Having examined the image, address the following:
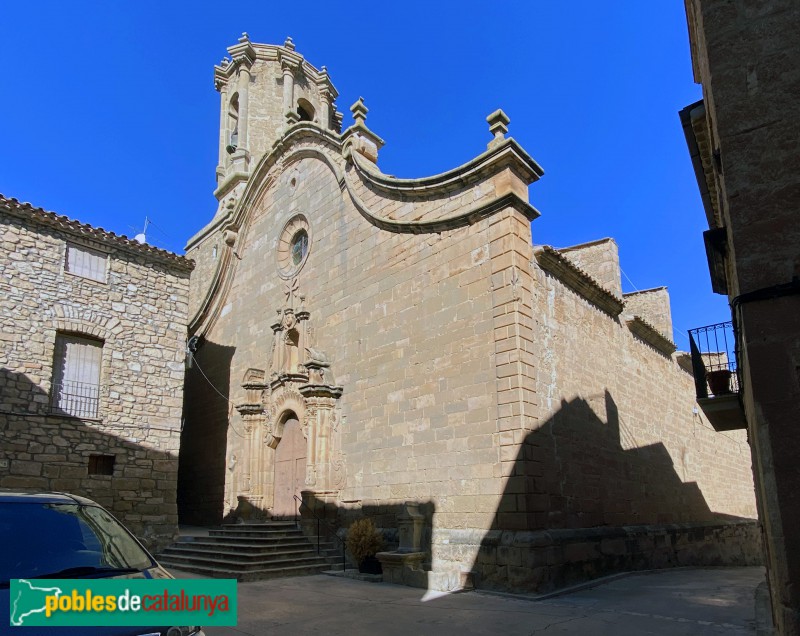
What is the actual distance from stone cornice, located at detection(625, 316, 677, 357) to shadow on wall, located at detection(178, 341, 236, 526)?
9.86 meters

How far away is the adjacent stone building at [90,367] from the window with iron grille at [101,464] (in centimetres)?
2

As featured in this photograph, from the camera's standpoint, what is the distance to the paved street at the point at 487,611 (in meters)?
6.19

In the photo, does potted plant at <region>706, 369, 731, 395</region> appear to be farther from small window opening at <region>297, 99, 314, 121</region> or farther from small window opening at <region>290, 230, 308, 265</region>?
small window opening at <region>297, 99, 314, 121</region>

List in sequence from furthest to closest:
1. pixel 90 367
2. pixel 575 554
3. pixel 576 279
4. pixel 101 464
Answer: pixel 90 367 < pixel 101 464 < pixel 576 279 < pixel 575 554

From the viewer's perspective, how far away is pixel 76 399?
11.4 m

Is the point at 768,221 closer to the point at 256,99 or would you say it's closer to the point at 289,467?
the point at 289,467

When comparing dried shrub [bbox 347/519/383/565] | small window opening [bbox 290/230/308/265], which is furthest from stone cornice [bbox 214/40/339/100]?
dried shrub [bbox 347/519/383/565]

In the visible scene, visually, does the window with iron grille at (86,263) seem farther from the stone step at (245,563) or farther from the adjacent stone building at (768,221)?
the adjacent stone building at (768,221)

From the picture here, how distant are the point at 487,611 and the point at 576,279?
617cm

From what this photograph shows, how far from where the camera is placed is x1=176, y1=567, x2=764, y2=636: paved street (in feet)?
20.3

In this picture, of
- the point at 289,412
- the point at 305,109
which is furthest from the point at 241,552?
the point at 305,109

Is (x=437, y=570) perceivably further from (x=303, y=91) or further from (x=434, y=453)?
(x=303, y=91)

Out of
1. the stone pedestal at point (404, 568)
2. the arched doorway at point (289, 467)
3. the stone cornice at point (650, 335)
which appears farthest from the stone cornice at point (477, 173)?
the stone pedestal at point (404, 568)

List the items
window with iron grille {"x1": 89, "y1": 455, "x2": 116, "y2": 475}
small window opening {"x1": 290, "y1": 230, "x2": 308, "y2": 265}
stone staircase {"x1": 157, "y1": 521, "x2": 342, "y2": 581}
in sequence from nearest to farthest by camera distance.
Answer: stone staircase {"x1": 157, "y1": 521, "x2": 342, "y2": 581} → window with iron grille {"x1": 89, "y1": 455, "x2": 116, "y2": 475} → small window opening {"x1": 290, "y1": 230, "x2": 308, "y2": 265}
